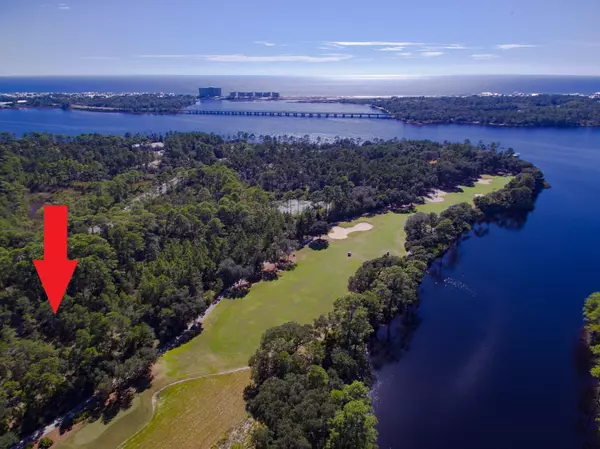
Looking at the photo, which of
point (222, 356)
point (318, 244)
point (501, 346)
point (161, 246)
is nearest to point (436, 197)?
point (318, 244)

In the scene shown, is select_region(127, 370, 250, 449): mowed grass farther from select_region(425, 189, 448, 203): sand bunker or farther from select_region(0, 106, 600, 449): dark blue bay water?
select_region(425, 189, 448, 203): sand bunker

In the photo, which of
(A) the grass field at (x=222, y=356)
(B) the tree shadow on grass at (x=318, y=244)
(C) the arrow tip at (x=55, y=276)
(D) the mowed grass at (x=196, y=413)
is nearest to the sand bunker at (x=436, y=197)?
(A) the grass field at (x=222, y=356)

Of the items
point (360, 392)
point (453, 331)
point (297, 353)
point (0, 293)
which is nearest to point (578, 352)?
point (453, 331)

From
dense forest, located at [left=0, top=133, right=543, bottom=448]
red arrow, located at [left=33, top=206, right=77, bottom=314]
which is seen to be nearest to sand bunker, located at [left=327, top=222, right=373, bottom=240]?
dense forest, located at [left=0, top=133, right=543, bottom=448]

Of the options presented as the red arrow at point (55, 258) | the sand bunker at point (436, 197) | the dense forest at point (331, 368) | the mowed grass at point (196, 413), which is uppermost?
the red arrow at point (55, 258)

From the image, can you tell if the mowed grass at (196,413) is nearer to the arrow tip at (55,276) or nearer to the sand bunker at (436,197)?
the arrow tip at (55,276)

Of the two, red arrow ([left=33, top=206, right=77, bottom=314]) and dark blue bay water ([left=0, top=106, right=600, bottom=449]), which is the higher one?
red arrow ([left=33, top=206, right=77, bottom=314])

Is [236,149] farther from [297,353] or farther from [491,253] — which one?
[297,353]
